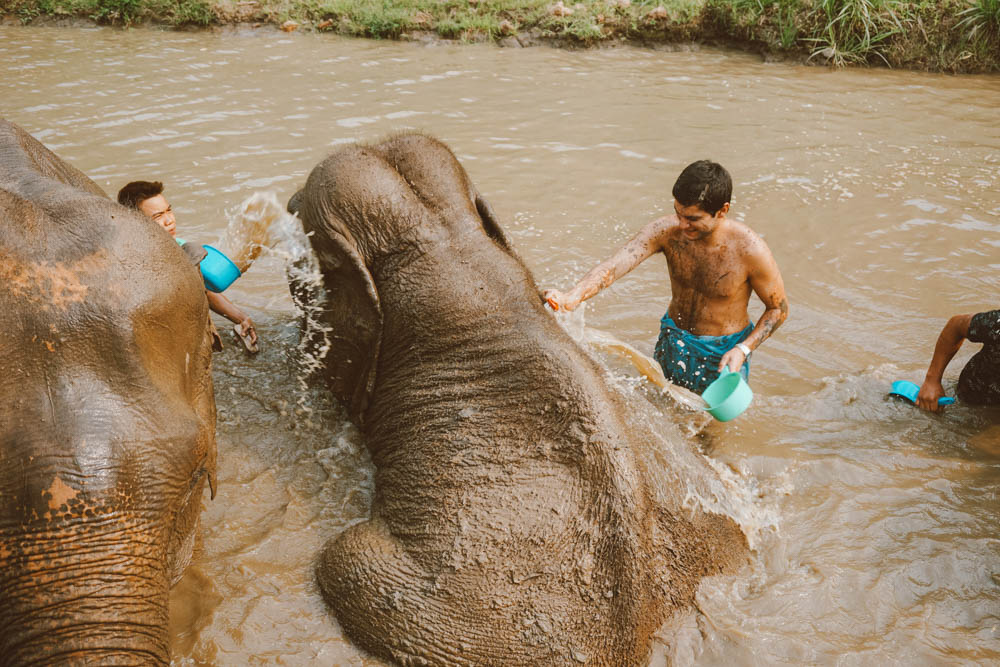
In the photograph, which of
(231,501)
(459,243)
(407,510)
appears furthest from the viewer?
(231,501)

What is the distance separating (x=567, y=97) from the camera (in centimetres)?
970

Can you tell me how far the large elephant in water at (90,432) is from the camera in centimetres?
199

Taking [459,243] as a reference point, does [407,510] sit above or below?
below

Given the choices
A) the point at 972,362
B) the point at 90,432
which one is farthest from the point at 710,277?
the point at 90,432

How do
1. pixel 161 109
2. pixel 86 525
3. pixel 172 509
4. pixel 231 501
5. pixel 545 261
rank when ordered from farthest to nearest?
pixel 161 109 < pixel 545 261 < pixel 231 501 < pixel 172 509 < pixel 86 525

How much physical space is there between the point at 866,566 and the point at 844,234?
3658 millimetres

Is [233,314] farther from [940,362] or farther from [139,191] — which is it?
[940,362]

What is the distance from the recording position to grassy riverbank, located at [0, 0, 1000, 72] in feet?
36.1

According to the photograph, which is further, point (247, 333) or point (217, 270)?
point (247, 333)

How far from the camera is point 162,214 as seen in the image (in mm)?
4234

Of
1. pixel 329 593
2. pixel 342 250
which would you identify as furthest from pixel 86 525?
pixel 342 250

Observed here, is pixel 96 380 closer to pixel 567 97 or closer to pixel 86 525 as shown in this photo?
pixel 86 525

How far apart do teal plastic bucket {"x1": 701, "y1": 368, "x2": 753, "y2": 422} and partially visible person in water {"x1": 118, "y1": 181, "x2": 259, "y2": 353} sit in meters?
2.15

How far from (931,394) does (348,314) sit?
305cm
